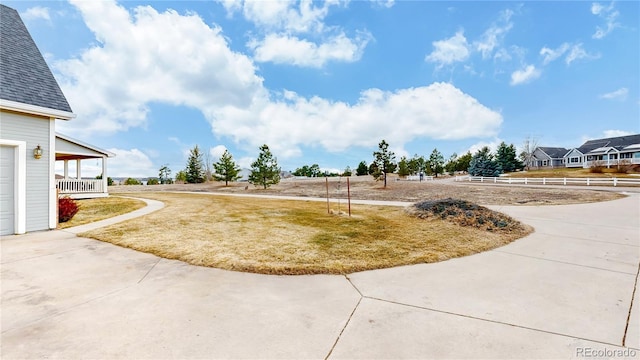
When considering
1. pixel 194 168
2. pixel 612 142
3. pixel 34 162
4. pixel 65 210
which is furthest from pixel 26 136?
pixel 612 142

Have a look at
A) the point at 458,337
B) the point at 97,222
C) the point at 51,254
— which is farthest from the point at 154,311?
the point at 97,222

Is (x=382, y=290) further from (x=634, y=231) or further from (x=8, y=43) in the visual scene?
(x=8, y=43)

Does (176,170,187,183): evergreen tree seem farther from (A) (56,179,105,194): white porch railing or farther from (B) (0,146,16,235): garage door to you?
(B) (0,146,16,235): garage door

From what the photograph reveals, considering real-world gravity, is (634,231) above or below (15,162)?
below

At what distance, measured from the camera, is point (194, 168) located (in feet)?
130

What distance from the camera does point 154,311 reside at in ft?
10.1

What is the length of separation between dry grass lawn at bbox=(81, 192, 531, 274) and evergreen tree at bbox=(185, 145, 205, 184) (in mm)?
32959

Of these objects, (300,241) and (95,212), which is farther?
(95,212)

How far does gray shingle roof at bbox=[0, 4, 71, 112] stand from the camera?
7.61 meters

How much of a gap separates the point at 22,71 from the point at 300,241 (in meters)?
10.2

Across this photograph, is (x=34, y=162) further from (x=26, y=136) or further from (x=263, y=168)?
(x=263, y=168)

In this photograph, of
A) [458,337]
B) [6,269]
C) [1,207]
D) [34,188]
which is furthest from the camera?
[34,188]

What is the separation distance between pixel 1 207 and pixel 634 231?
1758 cm

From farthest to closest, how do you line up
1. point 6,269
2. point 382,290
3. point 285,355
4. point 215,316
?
point 6,269
point 382,290
point 215,316
point 285,355
